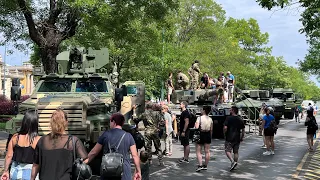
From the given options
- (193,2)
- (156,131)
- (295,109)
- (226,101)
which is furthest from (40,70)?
(193,2)

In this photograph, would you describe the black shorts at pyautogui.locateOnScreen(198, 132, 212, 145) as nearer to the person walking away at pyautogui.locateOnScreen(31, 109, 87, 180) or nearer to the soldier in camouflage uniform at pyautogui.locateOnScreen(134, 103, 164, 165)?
the soldier in camouflage uniform at pyautogui.locateOnScreen(134, 103, 164, 165)

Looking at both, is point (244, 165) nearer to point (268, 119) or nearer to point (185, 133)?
point (185, 133)

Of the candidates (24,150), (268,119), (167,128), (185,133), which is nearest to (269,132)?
(268,119)

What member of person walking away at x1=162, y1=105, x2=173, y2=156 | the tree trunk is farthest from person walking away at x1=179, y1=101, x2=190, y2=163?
the tree trunk

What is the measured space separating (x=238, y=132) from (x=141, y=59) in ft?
66.6

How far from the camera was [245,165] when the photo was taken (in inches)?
464

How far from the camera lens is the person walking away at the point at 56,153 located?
504 cm

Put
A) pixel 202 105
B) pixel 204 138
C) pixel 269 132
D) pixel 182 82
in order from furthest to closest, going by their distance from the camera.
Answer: pixel 182 82 < pixel 202 105 < pixel 269 132 < pixel 204 138

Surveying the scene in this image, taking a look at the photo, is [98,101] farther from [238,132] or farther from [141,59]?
[141,59]

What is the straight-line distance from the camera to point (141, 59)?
102 ft

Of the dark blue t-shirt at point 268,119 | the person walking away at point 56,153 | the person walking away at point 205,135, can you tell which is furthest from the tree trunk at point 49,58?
the person walking away at point 56,153

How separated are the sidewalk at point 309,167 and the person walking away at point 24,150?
640cm

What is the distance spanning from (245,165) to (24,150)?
7.33 meters

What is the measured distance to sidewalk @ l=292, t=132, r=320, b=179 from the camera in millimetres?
10282
